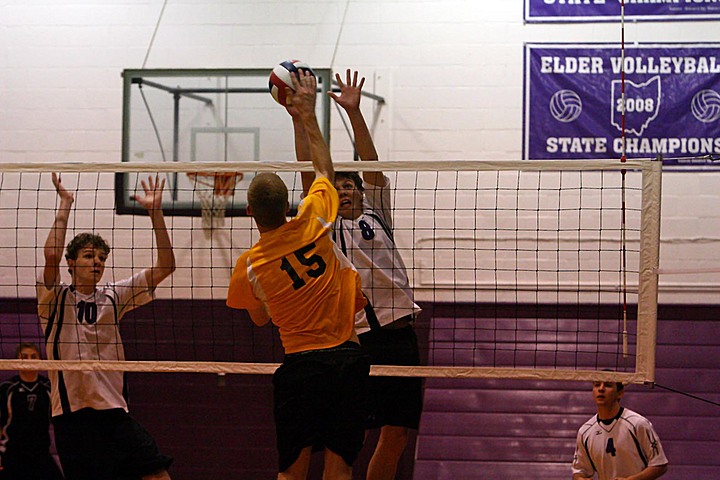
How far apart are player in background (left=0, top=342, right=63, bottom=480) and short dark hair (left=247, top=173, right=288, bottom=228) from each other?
417 centimetres

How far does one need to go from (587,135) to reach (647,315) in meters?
4.47

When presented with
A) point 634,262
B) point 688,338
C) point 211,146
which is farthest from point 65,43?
point 688,338

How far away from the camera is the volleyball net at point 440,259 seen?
943cm

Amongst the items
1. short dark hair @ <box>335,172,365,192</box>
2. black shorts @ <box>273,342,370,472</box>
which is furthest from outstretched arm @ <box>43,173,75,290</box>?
black shorts @ <box>273,342,370,472</box>

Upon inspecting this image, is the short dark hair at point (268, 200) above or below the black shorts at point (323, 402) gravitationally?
above

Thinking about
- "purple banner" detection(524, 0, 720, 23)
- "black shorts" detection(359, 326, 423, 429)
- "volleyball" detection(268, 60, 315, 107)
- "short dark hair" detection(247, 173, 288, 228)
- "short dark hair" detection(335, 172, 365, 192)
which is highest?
"purple banner" detection(524, 0, 720, 23)

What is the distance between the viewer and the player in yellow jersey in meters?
4.36

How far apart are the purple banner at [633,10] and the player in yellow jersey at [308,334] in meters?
6.39

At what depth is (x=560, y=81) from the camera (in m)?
9.98

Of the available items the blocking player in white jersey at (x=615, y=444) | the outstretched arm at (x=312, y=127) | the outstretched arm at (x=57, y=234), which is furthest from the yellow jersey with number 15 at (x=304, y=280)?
the blocking player in white jersey at (x=615, y=444)

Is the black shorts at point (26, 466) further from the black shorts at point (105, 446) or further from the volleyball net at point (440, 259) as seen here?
the black shorts at point (105, 446)

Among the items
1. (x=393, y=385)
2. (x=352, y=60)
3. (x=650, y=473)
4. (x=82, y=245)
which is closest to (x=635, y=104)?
(x=352, y=60)

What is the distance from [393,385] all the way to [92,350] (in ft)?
6.62

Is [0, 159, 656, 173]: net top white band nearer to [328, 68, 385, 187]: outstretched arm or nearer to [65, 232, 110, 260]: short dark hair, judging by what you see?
[328, 68, 385, 187]: outstretched arm
